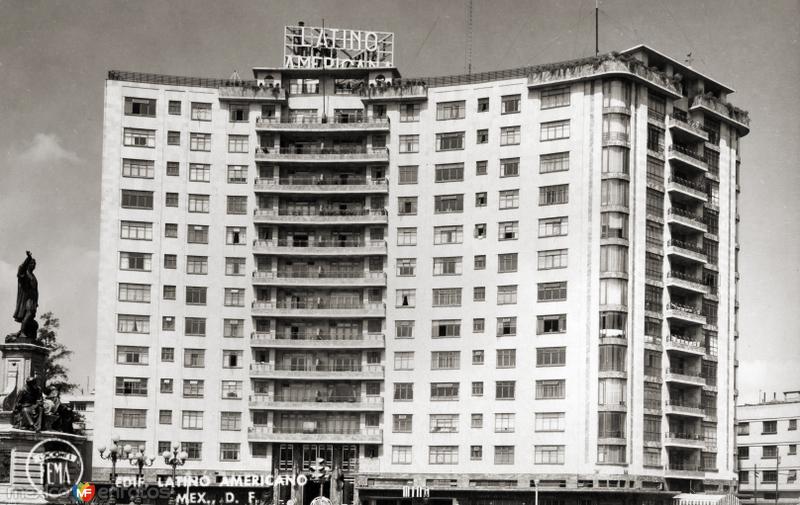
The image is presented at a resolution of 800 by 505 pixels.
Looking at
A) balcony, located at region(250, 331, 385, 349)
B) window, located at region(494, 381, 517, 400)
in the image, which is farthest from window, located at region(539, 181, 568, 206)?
balcony, located at region(250, 331, 385, 349)

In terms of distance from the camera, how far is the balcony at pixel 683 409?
10688 cm

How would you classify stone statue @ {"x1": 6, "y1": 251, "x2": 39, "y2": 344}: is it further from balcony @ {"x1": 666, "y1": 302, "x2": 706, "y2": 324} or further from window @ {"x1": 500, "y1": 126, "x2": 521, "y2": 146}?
balcony @ {"x1": 666, "y1": 302, "x2": 706, "y2": 324}

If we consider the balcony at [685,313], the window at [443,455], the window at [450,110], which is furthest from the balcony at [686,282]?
the window at [443,455]

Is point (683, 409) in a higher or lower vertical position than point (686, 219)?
lower

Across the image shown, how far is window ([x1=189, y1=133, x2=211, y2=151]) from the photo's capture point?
113 meters

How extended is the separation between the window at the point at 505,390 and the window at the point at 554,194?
15.6m

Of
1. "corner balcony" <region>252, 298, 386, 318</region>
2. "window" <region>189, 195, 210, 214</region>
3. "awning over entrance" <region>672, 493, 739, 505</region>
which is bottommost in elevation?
"awning over entrance" <region>672, 493, 739, 505</region>

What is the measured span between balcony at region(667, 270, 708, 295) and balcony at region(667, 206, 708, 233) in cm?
416

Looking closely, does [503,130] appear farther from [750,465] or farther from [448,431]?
[750,465]

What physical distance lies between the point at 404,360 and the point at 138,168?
29.4 meters

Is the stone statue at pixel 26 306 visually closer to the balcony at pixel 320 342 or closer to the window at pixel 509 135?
the balcony at pixel 320 342

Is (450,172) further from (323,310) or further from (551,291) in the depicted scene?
(323,310)

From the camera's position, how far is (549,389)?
105 metres

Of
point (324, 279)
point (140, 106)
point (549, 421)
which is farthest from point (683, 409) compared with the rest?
point (140, 106)
